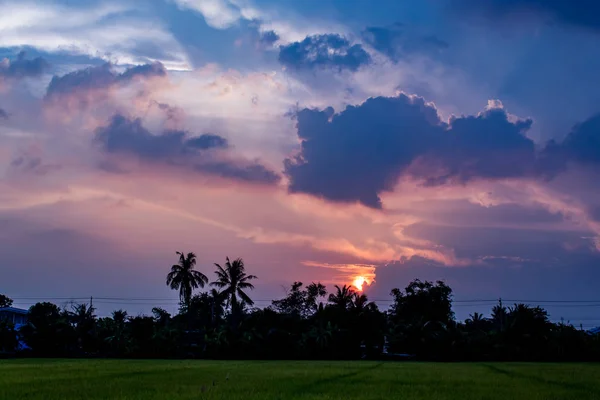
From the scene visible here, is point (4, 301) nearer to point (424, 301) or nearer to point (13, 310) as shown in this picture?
point (13, 310)

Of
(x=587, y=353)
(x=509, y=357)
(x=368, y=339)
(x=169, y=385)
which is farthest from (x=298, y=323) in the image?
(x=169, y=385)

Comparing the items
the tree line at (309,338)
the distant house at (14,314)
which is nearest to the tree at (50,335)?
the tree line at (309,338)

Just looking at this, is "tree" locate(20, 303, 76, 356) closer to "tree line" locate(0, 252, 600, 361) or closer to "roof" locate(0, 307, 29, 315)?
"tree line" locate(0, 252, 600, 361)

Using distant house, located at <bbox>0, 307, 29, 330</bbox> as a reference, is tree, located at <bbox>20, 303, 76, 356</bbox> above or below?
below

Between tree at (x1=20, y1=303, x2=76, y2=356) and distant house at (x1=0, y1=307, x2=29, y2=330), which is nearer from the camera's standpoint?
tree at (x1=20, y1=303, x2=76, y2=356)

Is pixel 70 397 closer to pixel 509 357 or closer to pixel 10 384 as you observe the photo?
pixel 10 384

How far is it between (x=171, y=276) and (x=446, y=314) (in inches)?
1242

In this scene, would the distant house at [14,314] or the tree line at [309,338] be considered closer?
the tree line at [309,338]

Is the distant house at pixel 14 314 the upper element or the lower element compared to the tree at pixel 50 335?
upper

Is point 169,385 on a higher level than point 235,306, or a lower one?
lower

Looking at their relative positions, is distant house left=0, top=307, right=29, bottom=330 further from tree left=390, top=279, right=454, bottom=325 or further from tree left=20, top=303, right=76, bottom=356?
tree left=390, top=279, right=454, bottom=325

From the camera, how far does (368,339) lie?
5650 cm

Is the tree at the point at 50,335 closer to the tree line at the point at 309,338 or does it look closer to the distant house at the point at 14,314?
the tree line at the point at 309,338

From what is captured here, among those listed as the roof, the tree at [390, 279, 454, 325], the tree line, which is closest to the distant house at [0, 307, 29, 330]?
the roof
